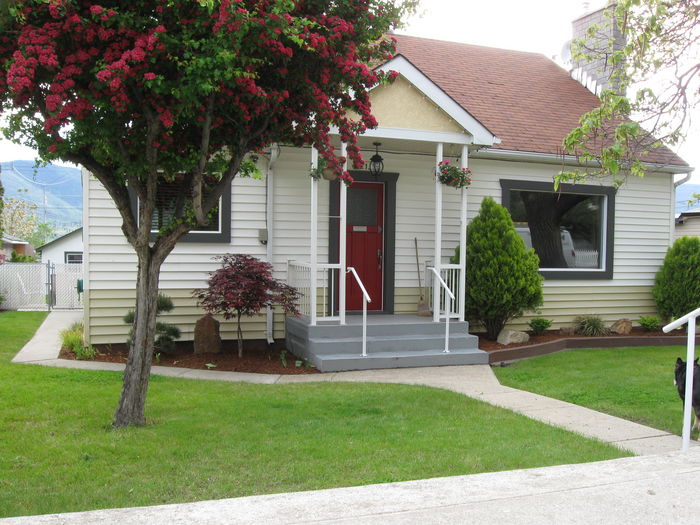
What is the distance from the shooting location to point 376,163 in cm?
945

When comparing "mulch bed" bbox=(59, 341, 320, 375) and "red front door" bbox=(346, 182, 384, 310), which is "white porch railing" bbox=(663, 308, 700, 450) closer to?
"mulch bed" bbox=(59, 341, 320, 375)

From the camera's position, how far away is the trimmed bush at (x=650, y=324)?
1101cm

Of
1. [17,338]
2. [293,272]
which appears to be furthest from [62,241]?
[293,272]

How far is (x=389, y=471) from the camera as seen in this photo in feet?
13.2

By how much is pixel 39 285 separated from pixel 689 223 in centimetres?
1950

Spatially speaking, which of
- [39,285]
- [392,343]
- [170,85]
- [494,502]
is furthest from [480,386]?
[39,285]

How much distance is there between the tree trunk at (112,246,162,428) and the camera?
16.9 ft

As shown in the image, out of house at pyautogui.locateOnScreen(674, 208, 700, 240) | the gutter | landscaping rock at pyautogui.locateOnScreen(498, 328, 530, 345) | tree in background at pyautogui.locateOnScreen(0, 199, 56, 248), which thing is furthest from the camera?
tree in background at pyautogui.locateOnScreen(0, 199, 56, 248)

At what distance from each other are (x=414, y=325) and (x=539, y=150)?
4134 millimetres

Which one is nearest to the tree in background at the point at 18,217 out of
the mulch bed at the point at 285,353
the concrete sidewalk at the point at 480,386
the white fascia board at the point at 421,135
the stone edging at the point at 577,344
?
the mulch bed at the point at 285,353

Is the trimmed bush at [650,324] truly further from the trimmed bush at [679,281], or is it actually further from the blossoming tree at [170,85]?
the blossoming tree at [170,85]

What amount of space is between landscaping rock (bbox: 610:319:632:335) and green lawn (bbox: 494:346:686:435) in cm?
77

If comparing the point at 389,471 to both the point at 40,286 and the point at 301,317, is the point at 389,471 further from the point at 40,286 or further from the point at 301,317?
the point at 40,286

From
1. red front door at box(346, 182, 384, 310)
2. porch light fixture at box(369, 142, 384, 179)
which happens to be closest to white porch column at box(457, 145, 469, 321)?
porch light fixture at box(369, 142, 384, 179)
